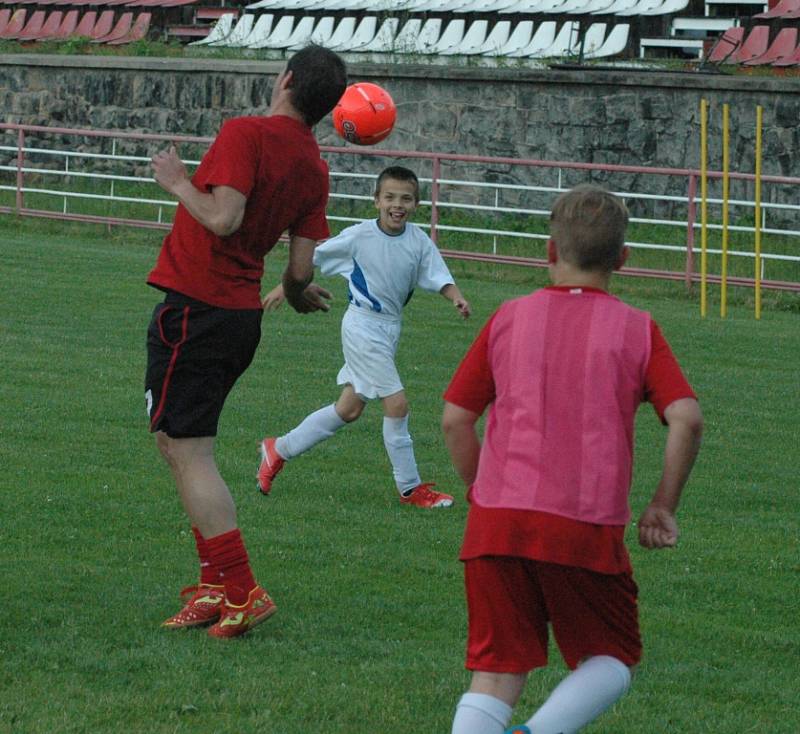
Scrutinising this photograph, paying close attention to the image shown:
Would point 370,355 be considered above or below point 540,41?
below

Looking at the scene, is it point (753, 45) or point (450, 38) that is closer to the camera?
point (753, 45)

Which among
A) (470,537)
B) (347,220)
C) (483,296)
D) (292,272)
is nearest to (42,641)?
(292,272)

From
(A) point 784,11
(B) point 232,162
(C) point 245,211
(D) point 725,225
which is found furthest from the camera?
(A) point 784,11

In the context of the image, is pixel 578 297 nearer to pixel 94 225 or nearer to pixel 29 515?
pixel 29 515

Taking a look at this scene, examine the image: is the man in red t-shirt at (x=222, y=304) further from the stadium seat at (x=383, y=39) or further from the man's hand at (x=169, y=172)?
the stadium seat at (x=383, y=39)

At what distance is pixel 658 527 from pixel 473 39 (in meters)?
23.9

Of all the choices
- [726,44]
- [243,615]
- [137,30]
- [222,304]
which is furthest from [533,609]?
[137,30]

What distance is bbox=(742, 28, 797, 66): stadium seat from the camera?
908 inches

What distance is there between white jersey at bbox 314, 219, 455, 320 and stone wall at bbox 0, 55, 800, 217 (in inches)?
507

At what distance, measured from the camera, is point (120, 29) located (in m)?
31.8

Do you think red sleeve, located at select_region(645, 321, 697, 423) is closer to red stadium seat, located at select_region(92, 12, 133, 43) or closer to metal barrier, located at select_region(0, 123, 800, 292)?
metal barrier, located at select_region(0, 123, 800, 292)

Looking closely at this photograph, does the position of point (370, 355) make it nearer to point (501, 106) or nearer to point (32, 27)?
point (501, 106)

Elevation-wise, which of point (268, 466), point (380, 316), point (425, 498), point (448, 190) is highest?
point (448, 190)

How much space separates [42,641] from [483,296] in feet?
39.5
